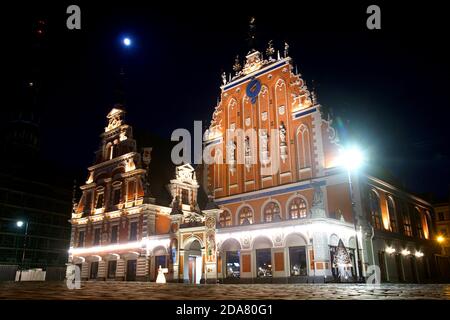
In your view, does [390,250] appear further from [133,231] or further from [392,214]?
[133,231]

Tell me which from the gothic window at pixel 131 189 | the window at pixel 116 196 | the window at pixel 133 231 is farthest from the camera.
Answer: the window at pixel 116 196

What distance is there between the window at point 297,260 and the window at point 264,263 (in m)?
2.03

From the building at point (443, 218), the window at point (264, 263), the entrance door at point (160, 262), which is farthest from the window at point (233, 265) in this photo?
the building at point (443, 218)

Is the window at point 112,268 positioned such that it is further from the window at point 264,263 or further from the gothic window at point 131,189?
the window at point 264,263

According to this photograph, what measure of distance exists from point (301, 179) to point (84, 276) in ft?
84.7

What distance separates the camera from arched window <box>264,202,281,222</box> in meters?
32.8

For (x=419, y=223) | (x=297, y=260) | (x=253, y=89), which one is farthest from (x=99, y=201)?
(x=419, y=223)

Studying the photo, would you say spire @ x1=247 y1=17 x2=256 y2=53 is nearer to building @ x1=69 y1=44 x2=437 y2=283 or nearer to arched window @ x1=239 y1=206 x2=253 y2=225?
building @ x1=69 y1=44 x2=437 y2=283

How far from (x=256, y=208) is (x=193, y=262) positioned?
761cm

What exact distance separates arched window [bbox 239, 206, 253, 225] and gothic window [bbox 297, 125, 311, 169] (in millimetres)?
6579

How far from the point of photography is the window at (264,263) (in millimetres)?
29188

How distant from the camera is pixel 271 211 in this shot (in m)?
33.3

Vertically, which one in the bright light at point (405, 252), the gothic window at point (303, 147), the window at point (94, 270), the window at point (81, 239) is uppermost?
the gothic window at point (303, 147)
